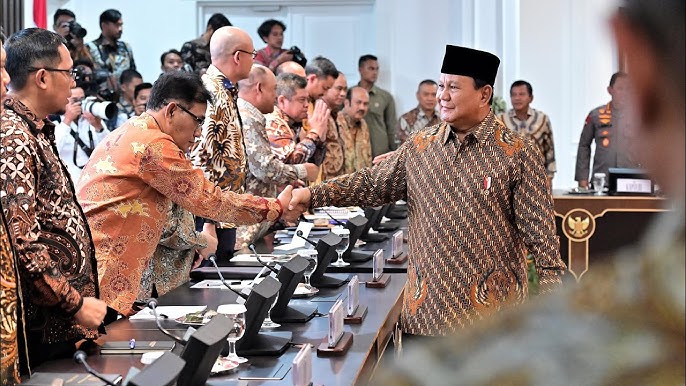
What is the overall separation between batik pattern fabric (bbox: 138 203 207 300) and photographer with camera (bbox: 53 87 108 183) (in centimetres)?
225

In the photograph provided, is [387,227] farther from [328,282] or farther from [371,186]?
[371,186]

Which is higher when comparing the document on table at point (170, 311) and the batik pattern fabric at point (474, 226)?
the batik pattern fabric at point (474, 226)

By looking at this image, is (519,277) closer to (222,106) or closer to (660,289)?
(222,106)

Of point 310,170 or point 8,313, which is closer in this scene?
point 8,313

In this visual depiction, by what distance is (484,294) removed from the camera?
2.70 metres

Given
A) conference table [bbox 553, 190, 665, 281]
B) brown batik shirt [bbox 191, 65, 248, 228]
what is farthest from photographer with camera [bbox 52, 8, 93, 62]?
conference table [bbox 553, 190, 665, 281]

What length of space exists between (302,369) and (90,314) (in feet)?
1.98

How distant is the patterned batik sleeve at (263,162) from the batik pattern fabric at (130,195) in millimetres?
1456

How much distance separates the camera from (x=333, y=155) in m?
7.26

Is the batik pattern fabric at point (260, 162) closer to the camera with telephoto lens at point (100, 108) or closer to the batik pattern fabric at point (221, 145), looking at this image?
the batik pattern fabric at point (221, 145)

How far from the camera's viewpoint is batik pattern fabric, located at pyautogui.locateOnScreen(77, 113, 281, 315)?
9.80 feet

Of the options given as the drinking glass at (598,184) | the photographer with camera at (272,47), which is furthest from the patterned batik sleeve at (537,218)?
the photographer with camera at (272,47)

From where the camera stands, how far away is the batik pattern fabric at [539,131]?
26.3ft

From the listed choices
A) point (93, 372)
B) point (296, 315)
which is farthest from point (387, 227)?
point (93, 372)
